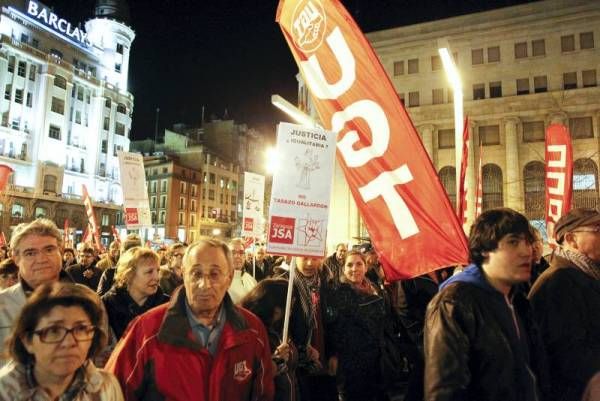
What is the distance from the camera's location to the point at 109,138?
201 ft

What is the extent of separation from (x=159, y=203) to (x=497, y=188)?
169 ft

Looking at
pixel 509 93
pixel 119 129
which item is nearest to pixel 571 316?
pixel 509 93

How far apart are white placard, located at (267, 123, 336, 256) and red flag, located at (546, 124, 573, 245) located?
20.6 ft

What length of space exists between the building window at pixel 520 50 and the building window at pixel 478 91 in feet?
12.0

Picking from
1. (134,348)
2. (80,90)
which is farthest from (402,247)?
(80,90)

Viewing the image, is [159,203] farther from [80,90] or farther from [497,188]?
[497,188]

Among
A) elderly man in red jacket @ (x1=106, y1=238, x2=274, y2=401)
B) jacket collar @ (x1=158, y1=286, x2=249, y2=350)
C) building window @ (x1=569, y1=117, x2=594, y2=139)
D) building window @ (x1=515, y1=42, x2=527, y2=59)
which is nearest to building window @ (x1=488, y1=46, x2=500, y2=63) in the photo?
building window @ (x1=515, y1=42, x2=527, y2=59)

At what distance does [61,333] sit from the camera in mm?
2172

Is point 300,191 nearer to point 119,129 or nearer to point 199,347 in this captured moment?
point 199,347

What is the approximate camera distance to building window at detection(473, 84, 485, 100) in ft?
130

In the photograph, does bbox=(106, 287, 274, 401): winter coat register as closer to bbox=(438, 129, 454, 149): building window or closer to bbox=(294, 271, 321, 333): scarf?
bbox=(294, 271, 321, 333): scarf

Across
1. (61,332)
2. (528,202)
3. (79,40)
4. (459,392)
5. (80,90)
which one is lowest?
(459,392)

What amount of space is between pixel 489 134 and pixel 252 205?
33.4 m

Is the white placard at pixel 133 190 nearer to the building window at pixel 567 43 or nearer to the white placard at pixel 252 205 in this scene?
the white placard at pixel 252 205
